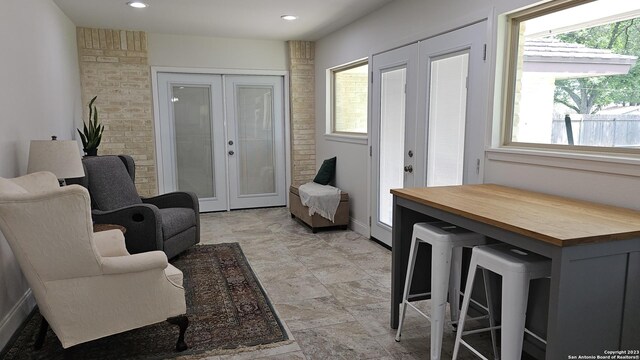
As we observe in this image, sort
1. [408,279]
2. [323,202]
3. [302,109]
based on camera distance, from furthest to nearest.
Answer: [302,109] → [323,202] → [408,279]

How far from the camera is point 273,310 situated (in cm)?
286

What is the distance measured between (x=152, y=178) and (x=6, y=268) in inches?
126

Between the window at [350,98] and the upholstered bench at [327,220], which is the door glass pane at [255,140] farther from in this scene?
the upholstered bench at [327,220]

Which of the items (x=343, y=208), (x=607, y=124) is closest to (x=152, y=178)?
(x=343, y=208)

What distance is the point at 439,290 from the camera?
6.97 feet

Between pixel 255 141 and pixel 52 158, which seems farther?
pixel 255 141

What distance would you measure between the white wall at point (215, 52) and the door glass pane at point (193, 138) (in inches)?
14.6

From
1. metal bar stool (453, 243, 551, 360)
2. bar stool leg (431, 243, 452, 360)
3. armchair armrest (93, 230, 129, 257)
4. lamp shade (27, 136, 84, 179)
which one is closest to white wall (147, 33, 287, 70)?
lamp shade (27, 136, 84, 179)

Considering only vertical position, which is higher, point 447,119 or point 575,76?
point 575,76

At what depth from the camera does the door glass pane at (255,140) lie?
611 centimetres

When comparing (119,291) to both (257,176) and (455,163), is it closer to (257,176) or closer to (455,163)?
(455,163)

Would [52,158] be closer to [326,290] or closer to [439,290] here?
[326,290]

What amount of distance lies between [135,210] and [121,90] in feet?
8.71

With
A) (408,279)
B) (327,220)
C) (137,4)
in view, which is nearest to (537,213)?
(408,279)
